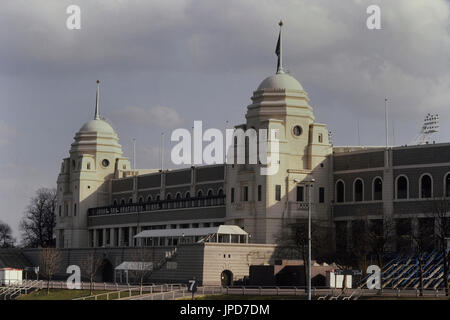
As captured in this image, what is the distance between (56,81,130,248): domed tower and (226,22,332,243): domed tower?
1739 inches

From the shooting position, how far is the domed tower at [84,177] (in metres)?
172

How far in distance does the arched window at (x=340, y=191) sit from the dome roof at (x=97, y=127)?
54.3m

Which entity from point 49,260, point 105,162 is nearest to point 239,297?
point 49,260

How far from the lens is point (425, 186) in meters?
122

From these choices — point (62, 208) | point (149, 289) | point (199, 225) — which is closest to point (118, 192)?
point (62, 208)

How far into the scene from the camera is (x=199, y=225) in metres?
144

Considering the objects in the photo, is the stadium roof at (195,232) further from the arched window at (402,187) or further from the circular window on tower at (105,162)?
the circular window on tower at (105,162)

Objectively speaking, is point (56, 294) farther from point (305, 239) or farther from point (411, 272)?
point (411, 272)

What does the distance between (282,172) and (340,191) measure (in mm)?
8658

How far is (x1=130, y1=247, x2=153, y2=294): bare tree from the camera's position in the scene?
126m

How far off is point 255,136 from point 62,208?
182ft

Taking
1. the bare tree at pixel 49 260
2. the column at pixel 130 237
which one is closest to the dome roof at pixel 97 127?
the column at pixel 130 237
